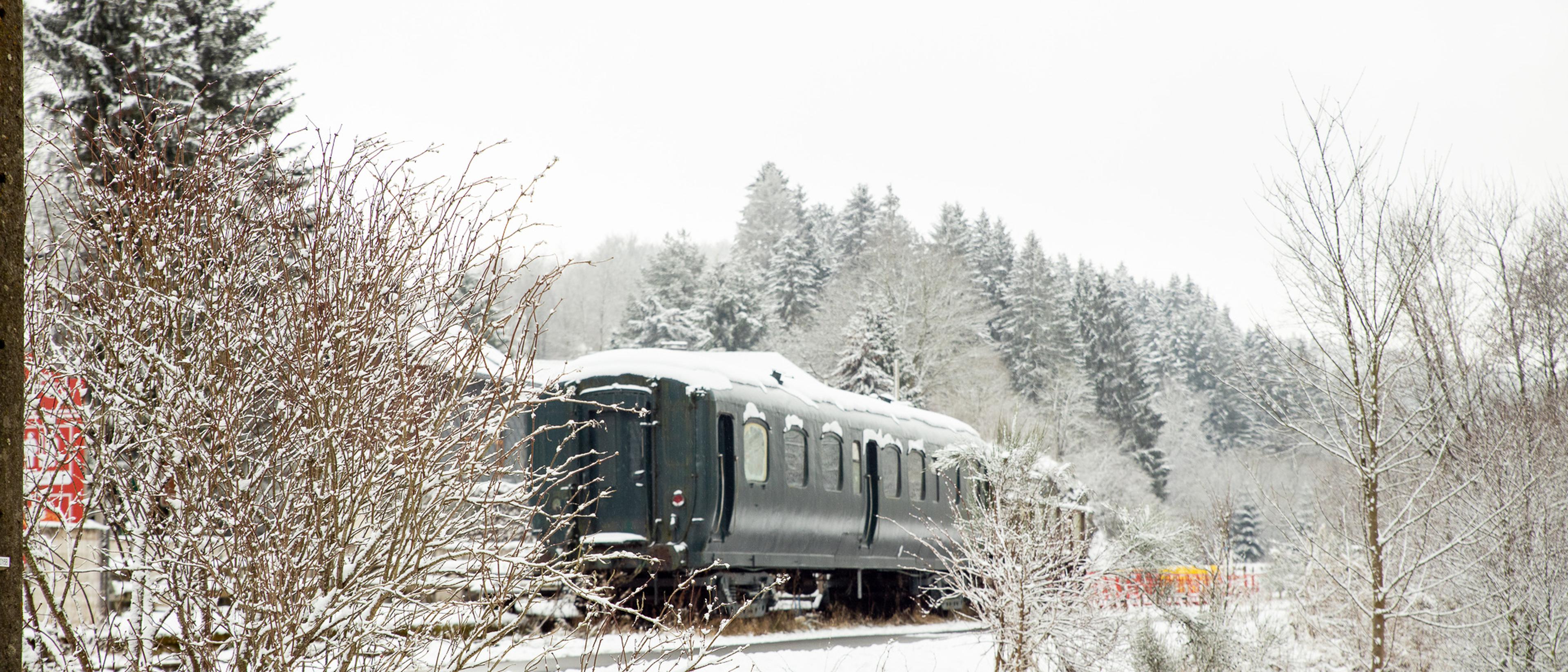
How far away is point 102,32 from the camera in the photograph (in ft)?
49.0

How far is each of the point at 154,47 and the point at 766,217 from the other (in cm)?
4651

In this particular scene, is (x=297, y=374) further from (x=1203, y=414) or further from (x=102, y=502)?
(x=1203, y=414)

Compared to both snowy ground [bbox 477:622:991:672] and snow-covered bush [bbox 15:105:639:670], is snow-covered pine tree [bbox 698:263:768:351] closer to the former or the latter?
snowy ground [bbox 477:622:991:672]

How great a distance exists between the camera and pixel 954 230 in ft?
198

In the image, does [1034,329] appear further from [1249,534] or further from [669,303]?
[669,303]

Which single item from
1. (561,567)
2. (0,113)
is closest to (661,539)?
(561,567)

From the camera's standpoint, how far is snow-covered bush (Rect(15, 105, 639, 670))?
3.75 metres

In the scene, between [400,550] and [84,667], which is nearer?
[84,667]

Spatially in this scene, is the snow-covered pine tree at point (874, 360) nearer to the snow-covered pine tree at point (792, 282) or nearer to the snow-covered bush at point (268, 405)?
the snow-covered pine tree at point (792, 282)

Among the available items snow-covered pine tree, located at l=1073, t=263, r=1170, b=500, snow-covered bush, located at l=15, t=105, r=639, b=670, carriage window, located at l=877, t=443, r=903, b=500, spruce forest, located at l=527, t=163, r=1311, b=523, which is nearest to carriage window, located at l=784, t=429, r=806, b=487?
carriage window, located at l=877, t=443, r=903, b=500

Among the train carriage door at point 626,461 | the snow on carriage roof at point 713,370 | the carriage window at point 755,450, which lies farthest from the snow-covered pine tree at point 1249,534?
the train carriage door at point 626,461

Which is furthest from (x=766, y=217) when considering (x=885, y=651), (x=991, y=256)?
(x=885, y=651)

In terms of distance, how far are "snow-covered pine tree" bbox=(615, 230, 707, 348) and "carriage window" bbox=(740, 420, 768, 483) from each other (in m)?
33.5

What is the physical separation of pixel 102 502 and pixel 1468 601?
12111mm
